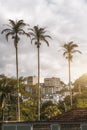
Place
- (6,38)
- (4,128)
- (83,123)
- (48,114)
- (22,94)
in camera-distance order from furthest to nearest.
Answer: (22,94) → (48,114) → (6,38) → (4,128) → (83,123)

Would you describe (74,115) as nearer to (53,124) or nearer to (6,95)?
(53,124)

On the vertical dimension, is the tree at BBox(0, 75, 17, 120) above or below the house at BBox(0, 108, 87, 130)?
above

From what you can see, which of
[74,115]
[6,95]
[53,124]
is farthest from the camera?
[6,95]

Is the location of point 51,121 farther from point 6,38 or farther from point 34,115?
point 34,115

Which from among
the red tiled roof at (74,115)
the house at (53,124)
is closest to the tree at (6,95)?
the red tiled roof at (74,115)

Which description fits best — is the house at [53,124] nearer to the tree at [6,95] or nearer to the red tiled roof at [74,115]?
the red tiled roof at [74,115]

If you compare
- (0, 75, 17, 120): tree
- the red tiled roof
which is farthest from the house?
(0, 75, 17, 120): tree

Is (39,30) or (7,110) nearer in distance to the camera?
(39,30)

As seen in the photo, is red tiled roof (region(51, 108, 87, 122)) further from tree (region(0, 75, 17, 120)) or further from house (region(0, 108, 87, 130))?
tree (region(0, 75, 17, 120))

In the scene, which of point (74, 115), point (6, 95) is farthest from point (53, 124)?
point (6, 95)

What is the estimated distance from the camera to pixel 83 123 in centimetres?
4234

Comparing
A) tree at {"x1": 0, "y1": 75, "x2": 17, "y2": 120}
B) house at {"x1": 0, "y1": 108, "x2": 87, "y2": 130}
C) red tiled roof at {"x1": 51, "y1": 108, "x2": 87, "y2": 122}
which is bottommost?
house at {"x1": 0, "y1": 108, "x2": 87, "y2": 130}

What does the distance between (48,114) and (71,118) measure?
41278mm

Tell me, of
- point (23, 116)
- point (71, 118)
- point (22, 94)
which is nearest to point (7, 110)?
point (23, 116)
